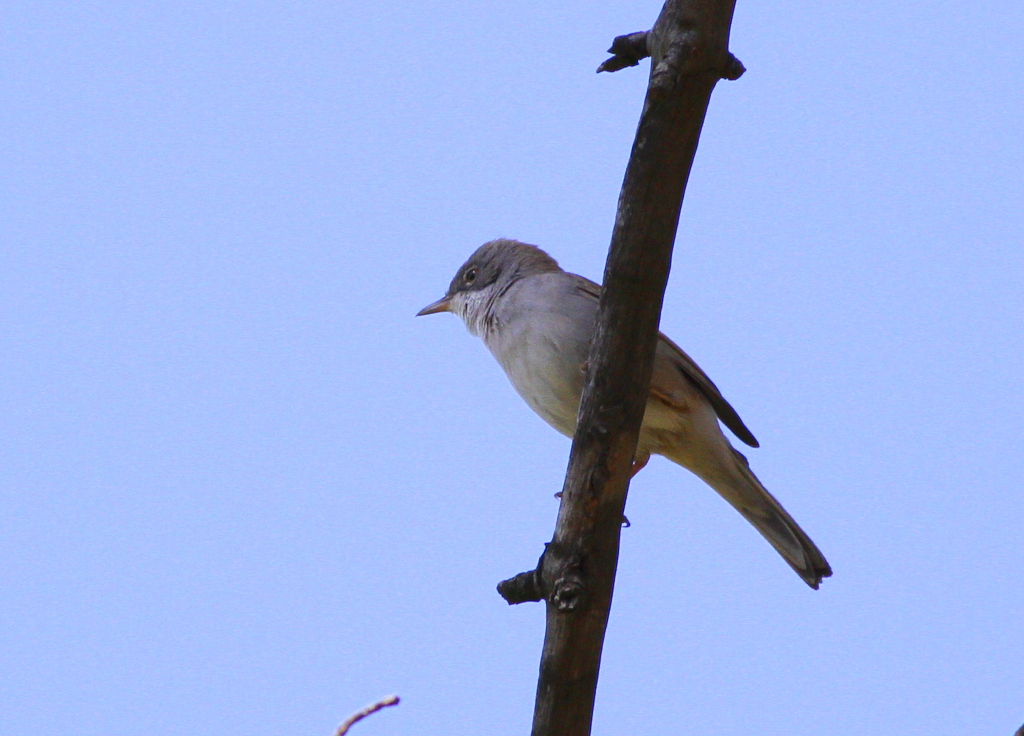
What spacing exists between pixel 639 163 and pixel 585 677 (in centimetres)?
174

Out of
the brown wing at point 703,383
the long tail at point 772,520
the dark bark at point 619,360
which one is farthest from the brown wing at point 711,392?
the dark bark at point 619,360

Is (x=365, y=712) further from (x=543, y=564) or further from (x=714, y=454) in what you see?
(x=714, y=454)

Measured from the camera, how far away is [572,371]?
18.1 ft

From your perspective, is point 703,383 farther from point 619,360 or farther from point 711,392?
point 619,360

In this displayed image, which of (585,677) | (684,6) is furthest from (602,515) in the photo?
(684,6)

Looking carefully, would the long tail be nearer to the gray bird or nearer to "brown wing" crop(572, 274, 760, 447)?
the gray bird

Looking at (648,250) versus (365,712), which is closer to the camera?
(365,712)

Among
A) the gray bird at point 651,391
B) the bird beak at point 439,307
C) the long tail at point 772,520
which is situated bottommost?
the long tail at point 772,520

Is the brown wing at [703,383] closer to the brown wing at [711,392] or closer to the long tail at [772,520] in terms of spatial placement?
the brown wing at [711,392]

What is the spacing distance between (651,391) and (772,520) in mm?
1162

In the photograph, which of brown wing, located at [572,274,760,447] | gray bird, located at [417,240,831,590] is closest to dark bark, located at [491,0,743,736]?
gray bird, located at [417,240,831,590]

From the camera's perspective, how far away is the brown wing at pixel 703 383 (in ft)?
19.8

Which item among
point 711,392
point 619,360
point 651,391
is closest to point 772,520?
point 711,392

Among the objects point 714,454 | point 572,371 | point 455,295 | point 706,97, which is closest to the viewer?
point 706,97
